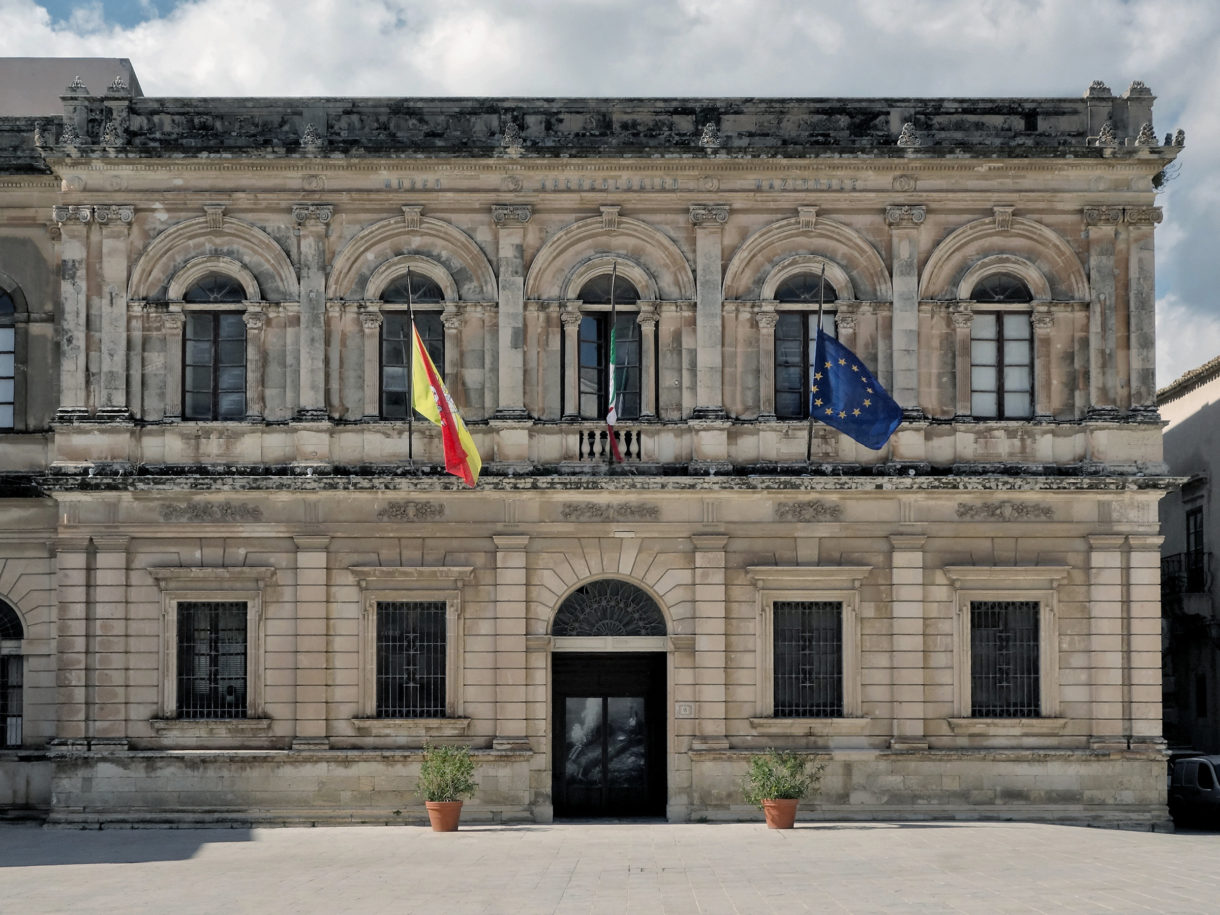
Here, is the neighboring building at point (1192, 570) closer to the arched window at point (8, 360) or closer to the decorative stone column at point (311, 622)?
the decorative stone column at point (311, 622)

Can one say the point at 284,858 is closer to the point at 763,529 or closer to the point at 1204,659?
the point at 763,529

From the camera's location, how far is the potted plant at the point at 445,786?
96.2ft

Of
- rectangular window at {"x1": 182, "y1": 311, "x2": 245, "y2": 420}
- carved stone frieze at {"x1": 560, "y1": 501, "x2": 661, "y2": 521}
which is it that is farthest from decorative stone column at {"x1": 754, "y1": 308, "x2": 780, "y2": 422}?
rectangular window at {"x1": 182, "y1": 311, "x2": 245, "y2": 420}

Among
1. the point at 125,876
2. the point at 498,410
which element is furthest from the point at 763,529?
the point at 125,876

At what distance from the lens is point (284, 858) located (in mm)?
26578

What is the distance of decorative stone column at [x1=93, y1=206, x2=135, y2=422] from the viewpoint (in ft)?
104

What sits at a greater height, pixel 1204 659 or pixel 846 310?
pixel 846 310

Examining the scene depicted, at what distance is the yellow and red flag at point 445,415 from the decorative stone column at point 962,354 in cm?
913

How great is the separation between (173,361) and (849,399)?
41.4ft

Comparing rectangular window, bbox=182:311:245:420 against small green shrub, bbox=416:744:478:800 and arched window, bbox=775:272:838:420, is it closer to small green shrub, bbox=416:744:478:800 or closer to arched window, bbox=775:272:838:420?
small green shrub, bbox=416:744:478:800

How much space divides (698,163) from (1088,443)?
8.97 meters

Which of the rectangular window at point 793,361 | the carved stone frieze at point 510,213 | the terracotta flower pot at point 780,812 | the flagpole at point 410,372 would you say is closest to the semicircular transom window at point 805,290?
the rectangular window at point 793,361

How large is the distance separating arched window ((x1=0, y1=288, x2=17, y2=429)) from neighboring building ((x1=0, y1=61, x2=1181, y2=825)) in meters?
0.43

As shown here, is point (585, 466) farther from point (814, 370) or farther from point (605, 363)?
point (814, 370)
